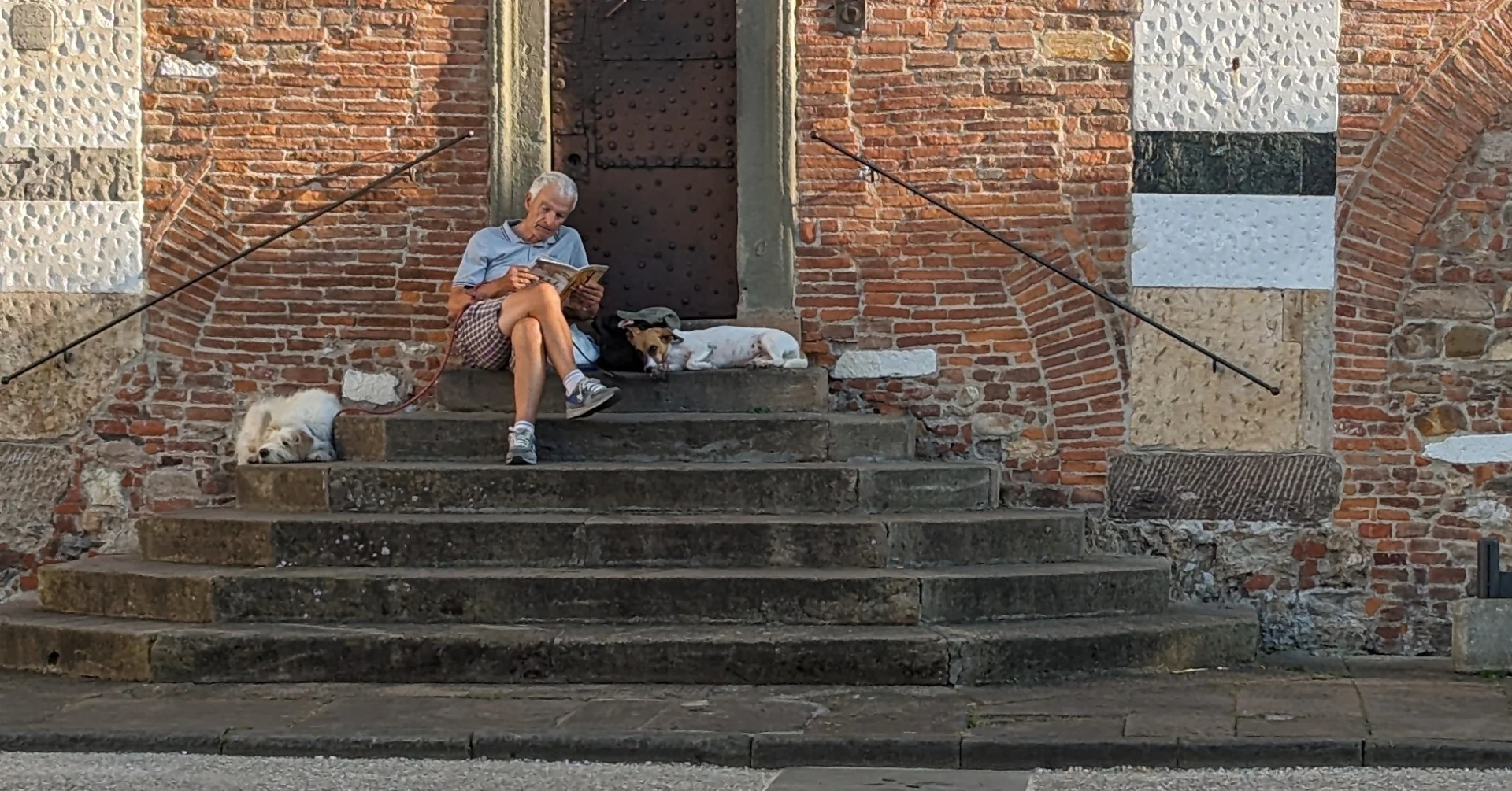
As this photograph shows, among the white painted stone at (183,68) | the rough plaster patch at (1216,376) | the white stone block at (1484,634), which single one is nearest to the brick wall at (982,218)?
the rough plaster patch at (1216,376)

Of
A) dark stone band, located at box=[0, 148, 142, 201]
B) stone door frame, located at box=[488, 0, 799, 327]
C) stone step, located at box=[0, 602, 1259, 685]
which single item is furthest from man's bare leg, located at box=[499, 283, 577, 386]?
dark stone band, located at box=[0, 148, 142, 201]

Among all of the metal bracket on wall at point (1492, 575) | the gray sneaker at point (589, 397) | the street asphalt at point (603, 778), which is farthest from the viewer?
the gray sneaker at point (589, 397)

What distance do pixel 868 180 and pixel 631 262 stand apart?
121 centimetres

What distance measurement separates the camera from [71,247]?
8555 millimetres

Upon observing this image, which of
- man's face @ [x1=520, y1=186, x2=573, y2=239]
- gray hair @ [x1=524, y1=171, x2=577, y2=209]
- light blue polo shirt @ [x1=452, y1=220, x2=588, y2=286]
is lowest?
light blue polo shirt @ [x1=452, y1=220, x2=588, y2=286]

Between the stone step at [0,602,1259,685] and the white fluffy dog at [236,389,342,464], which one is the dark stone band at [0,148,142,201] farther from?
the stone step at [0,602,1259,685]

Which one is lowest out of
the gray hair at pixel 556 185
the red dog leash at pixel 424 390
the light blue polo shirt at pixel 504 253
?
the red dog leash at pixel 424 390

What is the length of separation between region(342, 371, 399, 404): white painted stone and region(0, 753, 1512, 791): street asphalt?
10.2ft

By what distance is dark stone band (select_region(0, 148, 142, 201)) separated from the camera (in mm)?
8539

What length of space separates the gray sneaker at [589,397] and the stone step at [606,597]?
79 centimetres

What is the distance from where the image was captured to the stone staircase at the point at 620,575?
6.69 meters

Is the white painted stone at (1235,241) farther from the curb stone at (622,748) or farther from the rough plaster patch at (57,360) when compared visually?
the rough plaster patch at (57,360)

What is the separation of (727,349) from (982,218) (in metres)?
1.33

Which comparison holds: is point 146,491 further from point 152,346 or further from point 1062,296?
point 1062,296
